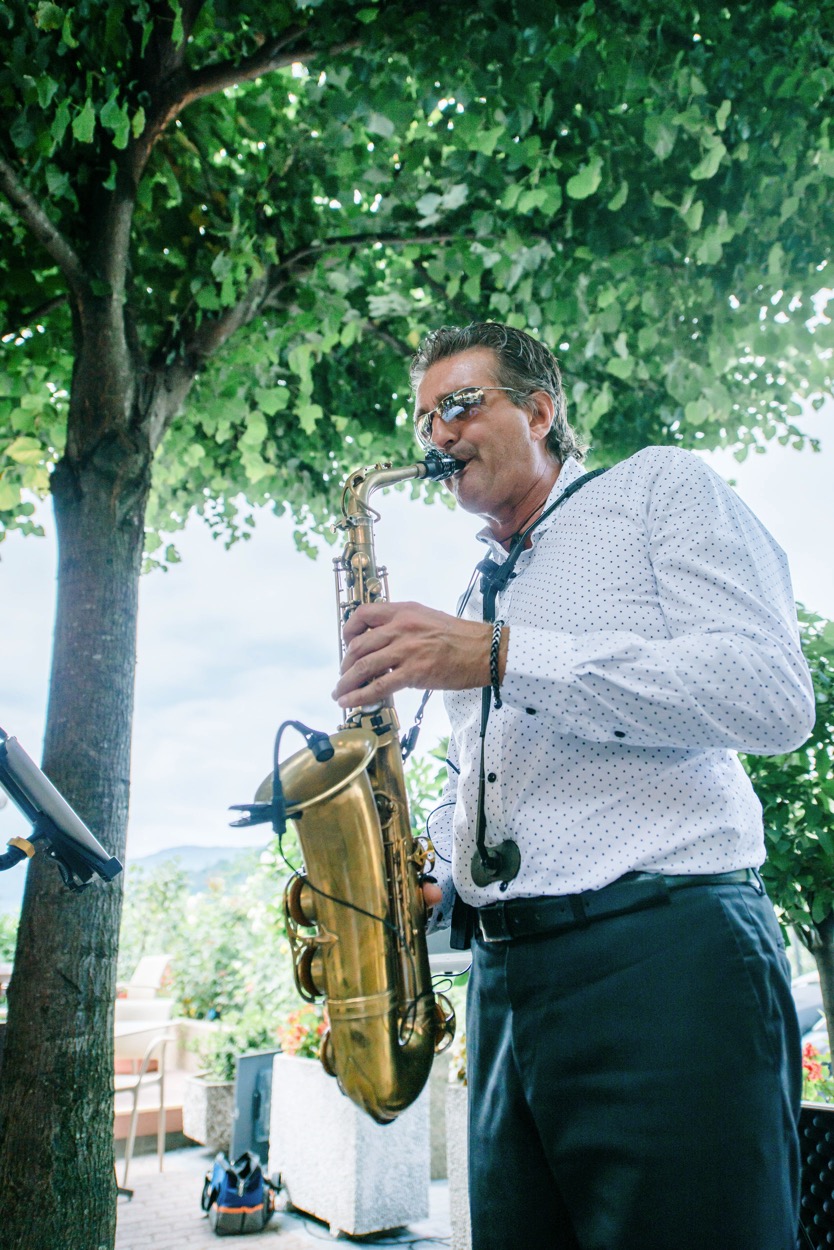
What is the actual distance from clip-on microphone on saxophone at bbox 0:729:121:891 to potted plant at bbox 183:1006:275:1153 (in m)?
5.01

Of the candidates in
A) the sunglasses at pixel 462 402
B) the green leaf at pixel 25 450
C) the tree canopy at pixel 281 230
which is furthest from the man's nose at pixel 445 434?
the green leaf at pixel 25 450

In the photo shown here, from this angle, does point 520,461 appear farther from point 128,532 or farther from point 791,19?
point 791,19

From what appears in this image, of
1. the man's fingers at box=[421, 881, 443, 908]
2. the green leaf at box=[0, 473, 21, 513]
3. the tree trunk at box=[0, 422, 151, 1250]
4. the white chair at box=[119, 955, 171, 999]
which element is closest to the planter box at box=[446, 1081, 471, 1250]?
the tree trunk at box=[0, 422, 151, 1250]

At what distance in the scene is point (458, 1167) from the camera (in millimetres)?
3672

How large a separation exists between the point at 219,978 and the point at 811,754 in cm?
617

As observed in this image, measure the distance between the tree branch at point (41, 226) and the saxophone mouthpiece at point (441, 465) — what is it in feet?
6.00

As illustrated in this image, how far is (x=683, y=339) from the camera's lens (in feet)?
12.5

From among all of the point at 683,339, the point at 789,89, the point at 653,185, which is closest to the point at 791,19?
the point at 789,89

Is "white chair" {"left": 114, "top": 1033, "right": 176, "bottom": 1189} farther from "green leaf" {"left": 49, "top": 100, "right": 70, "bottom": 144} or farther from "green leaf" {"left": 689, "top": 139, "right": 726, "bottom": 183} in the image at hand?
"green leaf" {"left": 689, "top": 139, "right": 726, "bottom": 183}

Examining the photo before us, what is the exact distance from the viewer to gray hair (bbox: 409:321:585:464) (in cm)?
204

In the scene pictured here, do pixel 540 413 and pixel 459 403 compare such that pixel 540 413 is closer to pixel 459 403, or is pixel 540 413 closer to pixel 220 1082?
pixel 459 403

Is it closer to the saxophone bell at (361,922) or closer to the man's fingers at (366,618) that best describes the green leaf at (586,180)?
the saxophone bell at (361,922)

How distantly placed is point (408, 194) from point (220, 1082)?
5620 mm

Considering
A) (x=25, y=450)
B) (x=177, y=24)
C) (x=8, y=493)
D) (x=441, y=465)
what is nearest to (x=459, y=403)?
(x=441, y=465)
